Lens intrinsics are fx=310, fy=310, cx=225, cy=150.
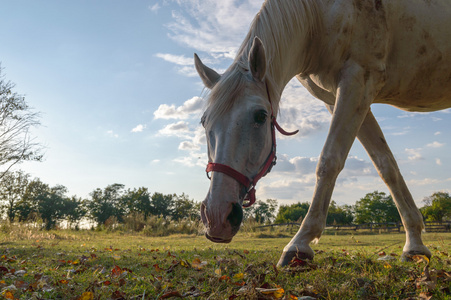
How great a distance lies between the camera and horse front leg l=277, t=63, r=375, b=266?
266cm

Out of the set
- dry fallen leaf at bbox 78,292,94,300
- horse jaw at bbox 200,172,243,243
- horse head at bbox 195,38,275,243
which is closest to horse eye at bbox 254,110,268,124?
horse head at bbox 195,38,275,243

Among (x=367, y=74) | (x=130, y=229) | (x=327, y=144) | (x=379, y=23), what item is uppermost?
(x=379, y=23)

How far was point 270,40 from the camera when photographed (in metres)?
3.08

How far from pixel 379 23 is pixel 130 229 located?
17018mm

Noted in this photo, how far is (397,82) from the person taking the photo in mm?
3457

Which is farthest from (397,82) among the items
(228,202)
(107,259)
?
(107,259)

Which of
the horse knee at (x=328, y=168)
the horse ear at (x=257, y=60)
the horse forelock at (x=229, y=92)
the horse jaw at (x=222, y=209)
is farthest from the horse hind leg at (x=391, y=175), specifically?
the horse jaw at (x=222, y=209)

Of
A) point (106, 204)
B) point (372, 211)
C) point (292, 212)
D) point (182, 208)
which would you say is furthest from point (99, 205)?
point (372, 211)

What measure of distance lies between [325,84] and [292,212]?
4395 cm

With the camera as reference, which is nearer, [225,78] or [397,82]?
[225,78]

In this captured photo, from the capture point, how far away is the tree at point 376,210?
50469 mm

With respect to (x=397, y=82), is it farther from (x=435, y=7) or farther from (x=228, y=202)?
(x=228, y=202)

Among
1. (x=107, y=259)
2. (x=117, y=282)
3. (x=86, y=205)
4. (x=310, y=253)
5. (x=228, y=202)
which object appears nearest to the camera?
(x=228, y=202)

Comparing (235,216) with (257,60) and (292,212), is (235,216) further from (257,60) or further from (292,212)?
(292,212)
